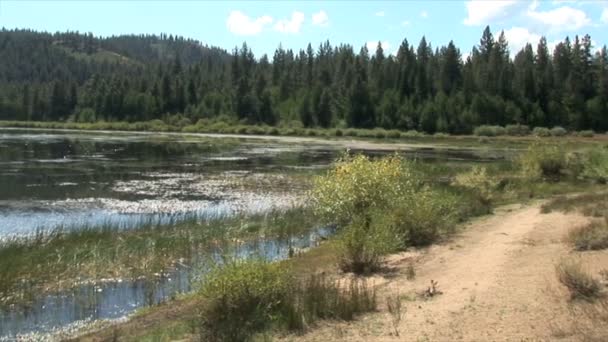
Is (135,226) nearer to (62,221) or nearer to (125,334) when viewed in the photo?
(62,221)

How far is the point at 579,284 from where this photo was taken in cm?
1034

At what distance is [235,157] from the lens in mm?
55719

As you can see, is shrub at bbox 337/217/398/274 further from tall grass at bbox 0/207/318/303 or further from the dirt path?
tall grass at bbox 0/207/318/303

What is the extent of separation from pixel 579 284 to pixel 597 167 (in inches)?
1045

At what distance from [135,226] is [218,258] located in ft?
17.3

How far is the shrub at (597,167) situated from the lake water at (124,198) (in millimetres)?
16218

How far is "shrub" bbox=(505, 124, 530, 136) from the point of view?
118 m

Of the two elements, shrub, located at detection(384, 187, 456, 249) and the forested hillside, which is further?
the forested hillside

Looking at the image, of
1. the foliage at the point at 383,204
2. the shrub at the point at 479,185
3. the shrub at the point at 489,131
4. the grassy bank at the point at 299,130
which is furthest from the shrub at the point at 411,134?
the foliage at the point at 383,204

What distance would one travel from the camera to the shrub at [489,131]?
11781 centimetres

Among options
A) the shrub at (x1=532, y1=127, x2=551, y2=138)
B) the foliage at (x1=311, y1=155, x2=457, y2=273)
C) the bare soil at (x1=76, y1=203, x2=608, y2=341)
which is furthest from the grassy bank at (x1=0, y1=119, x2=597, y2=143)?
the bare soil at (x1=76, y1=203, x2=608, y2=341)

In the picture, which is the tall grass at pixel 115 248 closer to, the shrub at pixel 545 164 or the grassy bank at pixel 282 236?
the grassy bank at pixel 282 236

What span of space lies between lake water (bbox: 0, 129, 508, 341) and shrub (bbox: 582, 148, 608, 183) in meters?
16.2

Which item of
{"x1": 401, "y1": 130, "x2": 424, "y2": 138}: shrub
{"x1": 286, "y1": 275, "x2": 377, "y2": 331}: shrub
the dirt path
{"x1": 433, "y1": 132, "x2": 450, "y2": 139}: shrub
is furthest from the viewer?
{"x1": 401, "y1": 130, "x2": 424, "y2": 138}: shrub
